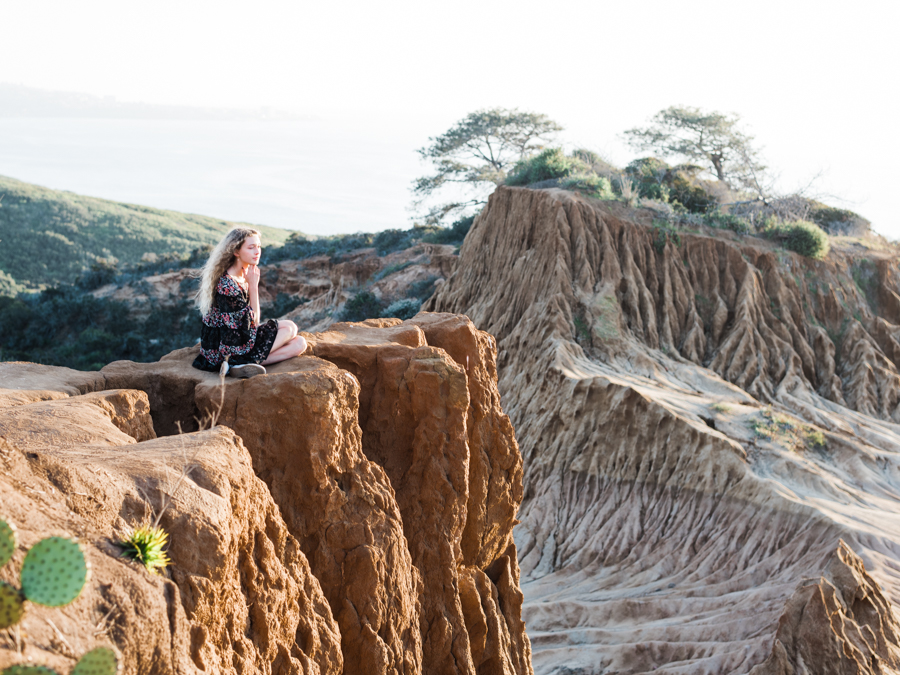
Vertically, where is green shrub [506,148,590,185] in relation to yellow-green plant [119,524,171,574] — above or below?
above

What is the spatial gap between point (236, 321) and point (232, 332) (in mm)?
109

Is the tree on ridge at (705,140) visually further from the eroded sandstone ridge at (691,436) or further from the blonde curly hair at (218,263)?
the blonde curly hair at (218,263)

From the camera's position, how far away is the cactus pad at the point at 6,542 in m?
2.35

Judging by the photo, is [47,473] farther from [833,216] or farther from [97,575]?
[833,216]

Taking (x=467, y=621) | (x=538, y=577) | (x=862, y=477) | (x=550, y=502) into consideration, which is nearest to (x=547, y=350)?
(x=550, y=502)

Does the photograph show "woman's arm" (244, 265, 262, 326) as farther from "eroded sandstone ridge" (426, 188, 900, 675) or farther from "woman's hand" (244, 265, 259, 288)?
"eroded sandstone ridge" (426, 188, 900, 675)

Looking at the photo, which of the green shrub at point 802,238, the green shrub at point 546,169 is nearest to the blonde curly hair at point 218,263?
the green shrub at point 546,169

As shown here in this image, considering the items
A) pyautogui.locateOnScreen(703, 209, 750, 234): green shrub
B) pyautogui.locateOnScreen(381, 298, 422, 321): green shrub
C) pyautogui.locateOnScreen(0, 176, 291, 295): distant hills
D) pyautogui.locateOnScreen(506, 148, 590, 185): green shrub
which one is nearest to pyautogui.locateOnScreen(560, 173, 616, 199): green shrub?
pyautogui.locateOnScreen(506, 148, 590, 185): green shrub

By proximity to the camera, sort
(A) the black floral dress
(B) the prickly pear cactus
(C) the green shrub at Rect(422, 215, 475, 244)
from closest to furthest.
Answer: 1. (B) the prickly pear cactus
2. (A) the black floral dress
3. (C) the green shrub at Rect(422, 215, 475, 244)

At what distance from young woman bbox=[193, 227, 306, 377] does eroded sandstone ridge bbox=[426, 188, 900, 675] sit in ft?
20.3

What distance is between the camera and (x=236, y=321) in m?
6.08

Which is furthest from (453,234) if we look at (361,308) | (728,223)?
(728,223)

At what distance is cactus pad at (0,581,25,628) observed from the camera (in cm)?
229

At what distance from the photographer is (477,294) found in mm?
20562
